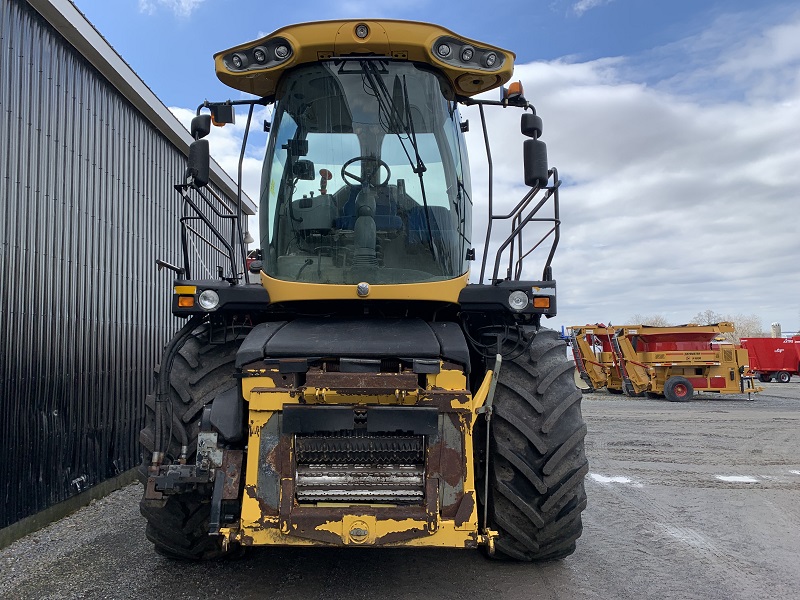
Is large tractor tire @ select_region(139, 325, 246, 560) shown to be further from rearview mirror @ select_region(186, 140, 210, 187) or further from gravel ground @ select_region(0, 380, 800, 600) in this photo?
rearview mirror @ select_region(186, 140, 210, 187)

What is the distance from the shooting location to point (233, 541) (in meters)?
3.39

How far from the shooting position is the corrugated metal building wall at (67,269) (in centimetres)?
511

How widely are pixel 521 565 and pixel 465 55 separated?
319cm

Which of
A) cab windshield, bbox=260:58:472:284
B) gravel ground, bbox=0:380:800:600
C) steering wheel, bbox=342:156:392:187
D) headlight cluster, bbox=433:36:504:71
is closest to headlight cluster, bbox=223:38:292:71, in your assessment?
cab windshield, bbox=260:58:472:284

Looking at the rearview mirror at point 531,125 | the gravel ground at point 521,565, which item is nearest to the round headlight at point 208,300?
the gravel ground at point 521,565

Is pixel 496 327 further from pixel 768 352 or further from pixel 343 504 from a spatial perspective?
pixel 768 352

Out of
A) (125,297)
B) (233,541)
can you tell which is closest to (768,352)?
(125,297)

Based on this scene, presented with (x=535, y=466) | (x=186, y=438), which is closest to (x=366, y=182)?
(x=186, y=438)

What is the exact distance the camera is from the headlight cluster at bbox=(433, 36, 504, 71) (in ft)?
13.3

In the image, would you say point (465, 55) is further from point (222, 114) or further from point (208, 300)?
point (208, 300)

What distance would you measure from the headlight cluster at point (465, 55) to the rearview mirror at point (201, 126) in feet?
5.05

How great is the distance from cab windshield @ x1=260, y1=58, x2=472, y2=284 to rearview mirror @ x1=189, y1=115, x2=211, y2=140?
0.63m

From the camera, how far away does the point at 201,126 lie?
4316mm

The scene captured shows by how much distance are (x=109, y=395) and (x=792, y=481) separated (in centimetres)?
743
